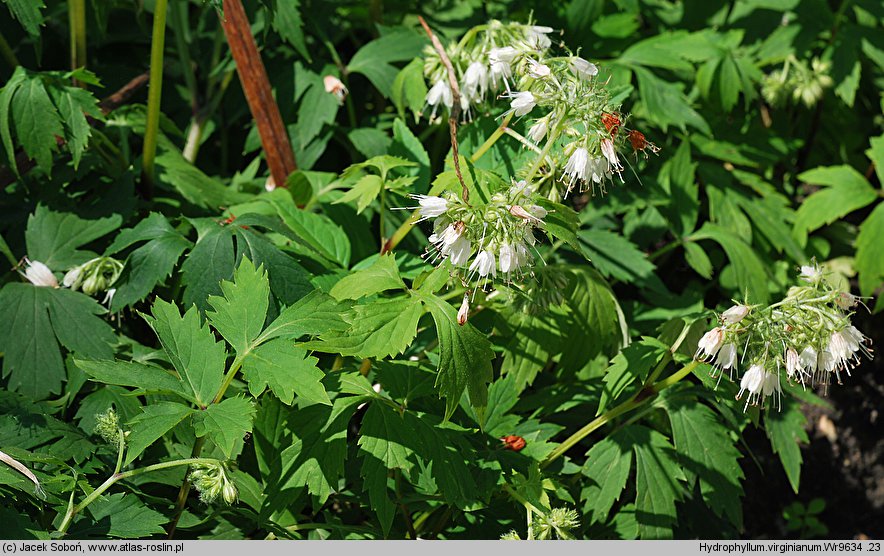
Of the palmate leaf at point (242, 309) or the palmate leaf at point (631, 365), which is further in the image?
the palmate leaf at point (631, 365)

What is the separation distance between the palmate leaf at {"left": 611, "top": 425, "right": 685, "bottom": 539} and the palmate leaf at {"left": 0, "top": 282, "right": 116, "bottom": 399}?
1537 mm

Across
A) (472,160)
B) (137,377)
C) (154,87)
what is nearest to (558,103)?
(472,160)

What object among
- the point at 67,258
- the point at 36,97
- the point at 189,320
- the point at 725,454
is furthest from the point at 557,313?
the point at 36,97

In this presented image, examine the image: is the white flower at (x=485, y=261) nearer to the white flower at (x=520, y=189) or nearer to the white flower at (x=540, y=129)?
the white flower at (x=520, y=189)

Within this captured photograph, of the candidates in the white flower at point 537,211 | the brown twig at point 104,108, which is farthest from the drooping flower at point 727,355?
the brown twig at point 104,108

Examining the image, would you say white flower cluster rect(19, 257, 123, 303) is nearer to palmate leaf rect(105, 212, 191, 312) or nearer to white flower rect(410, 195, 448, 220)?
palmate leaf rect(105, 212, 191, 312)

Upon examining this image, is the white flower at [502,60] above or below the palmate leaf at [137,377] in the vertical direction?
above

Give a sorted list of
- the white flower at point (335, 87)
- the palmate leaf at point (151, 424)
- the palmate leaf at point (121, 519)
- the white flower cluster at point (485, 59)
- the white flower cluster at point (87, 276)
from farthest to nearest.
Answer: the white flower at point (335, 87) → the white flower cluster at point (87, 276) → the white flower cluster at point (485, 59) → the palmate leaf at point (121, 519) → the palmate leaf at point (151, 424)

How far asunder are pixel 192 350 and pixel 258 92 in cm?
118

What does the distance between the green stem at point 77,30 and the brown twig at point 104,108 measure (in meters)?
0.16

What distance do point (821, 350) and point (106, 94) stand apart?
8.32ft

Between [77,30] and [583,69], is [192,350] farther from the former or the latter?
[77,30]

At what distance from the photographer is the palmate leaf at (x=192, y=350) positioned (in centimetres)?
173

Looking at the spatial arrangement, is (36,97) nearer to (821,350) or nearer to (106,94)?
(106,94)
